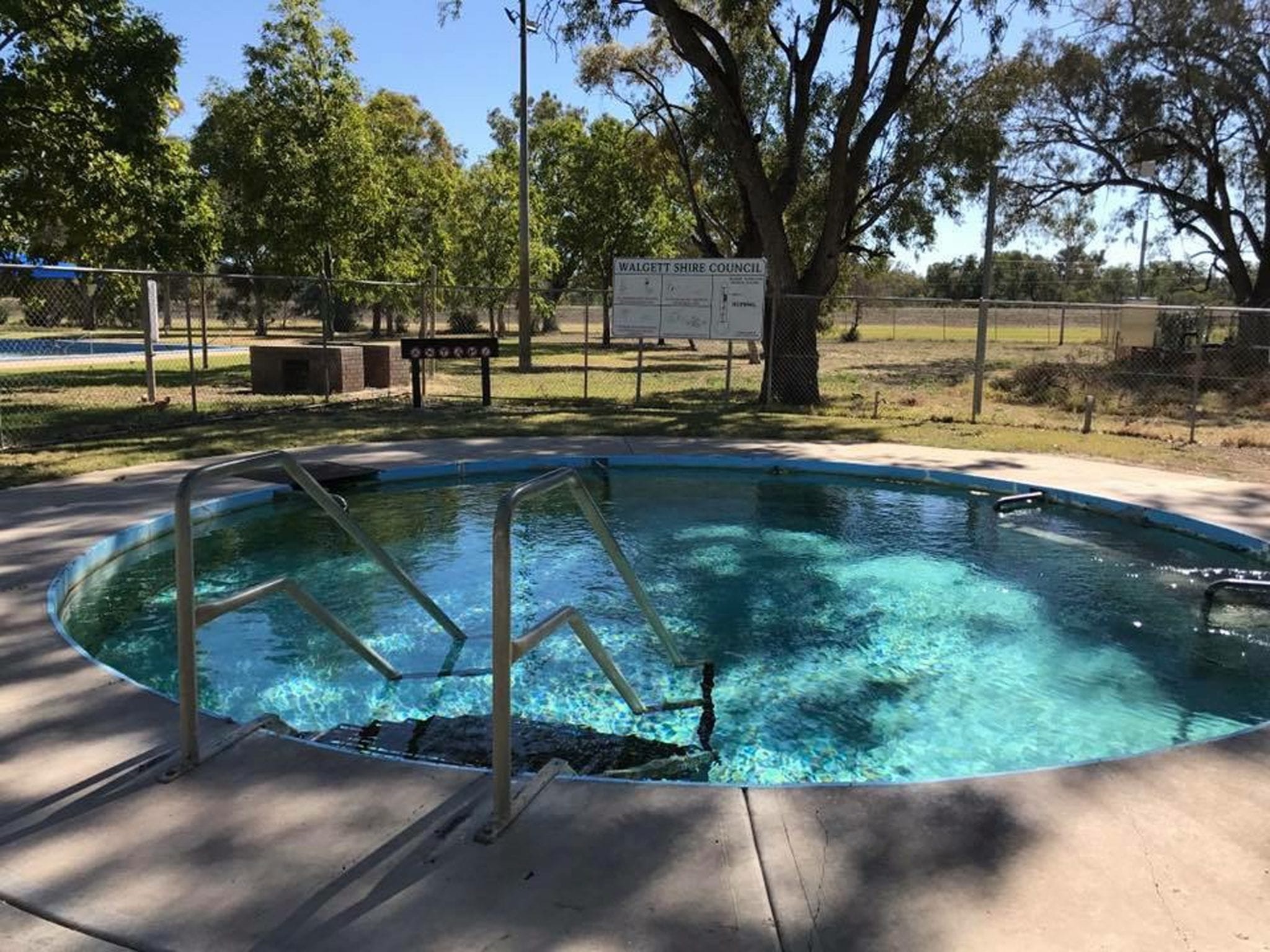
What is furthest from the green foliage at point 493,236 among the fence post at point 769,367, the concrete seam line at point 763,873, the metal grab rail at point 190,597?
the concrete seam line at point 763,873

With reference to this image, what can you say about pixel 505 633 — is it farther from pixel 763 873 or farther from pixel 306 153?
pixel 306 153

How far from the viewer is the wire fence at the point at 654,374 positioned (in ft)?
48.4

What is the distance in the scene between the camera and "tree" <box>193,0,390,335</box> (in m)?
23.0

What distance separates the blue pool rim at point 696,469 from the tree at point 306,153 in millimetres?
14907

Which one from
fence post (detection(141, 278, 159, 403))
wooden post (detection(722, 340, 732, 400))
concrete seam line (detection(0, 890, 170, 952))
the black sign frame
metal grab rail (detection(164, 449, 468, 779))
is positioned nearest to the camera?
concrete seam line (detection(0, 890, 170, 952))

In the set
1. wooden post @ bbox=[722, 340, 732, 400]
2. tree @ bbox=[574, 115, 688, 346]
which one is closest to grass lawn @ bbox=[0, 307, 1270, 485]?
wooden post @ bbox=[722, 340, 732, 400]

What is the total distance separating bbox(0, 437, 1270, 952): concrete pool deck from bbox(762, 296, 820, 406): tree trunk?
1379 centimetres

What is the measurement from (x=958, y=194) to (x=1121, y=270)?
166 feet

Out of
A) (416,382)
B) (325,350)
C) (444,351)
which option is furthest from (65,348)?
(444,351)

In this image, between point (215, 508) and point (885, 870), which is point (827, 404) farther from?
point (885, 870)

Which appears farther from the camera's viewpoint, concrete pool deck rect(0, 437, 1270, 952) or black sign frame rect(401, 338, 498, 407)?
black sign frame rect(401, 338, 498, 407)

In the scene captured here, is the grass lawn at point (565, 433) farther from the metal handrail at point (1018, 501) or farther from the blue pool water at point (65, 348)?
the blue pool water at point (65, 348)

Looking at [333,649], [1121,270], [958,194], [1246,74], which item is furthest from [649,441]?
[1121,270]

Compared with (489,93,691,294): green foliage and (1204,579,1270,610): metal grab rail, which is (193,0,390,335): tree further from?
(1204,579,1270,610): metal grab rail
